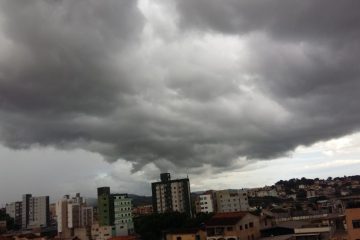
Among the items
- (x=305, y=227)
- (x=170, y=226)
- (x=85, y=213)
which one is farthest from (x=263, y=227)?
(x=85, y=213)

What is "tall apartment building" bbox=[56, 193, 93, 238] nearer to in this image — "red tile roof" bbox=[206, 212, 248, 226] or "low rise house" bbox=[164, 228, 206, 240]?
"low rise house" bbox=[164, 228, 206, 240]

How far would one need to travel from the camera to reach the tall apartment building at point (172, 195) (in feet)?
502

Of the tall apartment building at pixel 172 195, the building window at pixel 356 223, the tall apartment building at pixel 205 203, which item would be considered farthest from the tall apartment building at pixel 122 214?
the building window at pixel 356 223

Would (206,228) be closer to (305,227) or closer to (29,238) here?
(305,227)

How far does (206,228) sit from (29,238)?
47.6 metres

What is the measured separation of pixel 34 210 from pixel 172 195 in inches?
3117

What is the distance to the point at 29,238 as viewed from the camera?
90.8 metres

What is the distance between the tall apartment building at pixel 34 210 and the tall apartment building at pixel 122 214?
82253mm

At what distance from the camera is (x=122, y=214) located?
122938 mm

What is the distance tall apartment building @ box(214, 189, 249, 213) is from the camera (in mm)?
156250

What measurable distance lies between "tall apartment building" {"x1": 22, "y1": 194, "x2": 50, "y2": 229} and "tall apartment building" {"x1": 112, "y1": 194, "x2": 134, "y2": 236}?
82253 mm

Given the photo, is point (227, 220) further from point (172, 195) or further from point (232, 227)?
point (172, 195)

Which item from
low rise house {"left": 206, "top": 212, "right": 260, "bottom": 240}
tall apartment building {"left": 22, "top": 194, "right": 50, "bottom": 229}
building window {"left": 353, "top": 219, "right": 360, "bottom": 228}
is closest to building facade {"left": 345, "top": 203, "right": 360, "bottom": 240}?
building window {"left": 353, "top": 219, "right": 360, "bottom": 228}

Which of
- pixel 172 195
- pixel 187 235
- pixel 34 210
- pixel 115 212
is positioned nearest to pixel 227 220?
pixel 187 235
